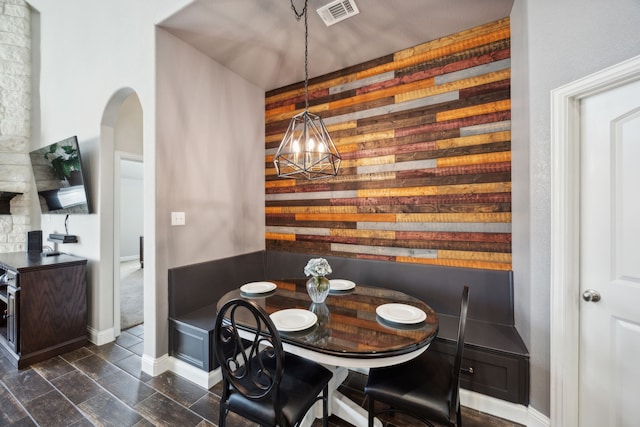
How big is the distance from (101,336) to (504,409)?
3.57m

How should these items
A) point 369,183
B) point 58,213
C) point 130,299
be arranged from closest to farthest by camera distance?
point 369,183 → point 58,213 → point 130,299

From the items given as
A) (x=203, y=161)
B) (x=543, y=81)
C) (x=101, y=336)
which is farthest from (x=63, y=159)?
(x=543, y=81)

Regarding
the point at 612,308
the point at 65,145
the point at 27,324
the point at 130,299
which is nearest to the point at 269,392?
the point at 612,308

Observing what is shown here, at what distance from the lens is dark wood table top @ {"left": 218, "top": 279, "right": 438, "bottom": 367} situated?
120cm

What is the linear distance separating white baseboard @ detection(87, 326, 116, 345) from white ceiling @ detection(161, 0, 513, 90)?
298cm

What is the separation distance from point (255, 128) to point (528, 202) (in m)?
2.77

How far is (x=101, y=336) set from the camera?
107 inches

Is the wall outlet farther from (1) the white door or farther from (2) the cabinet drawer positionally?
(1) the white door

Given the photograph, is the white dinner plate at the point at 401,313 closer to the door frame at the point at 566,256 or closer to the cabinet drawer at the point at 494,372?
the cabinet drawer at the point at 494,372

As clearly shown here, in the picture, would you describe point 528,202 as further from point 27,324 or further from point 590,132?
point 27,324

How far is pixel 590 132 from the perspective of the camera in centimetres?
144

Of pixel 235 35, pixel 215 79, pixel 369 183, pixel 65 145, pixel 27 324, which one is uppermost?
pixel 235 35

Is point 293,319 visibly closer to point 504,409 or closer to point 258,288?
point 258,288

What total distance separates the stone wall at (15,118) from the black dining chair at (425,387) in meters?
4.62
